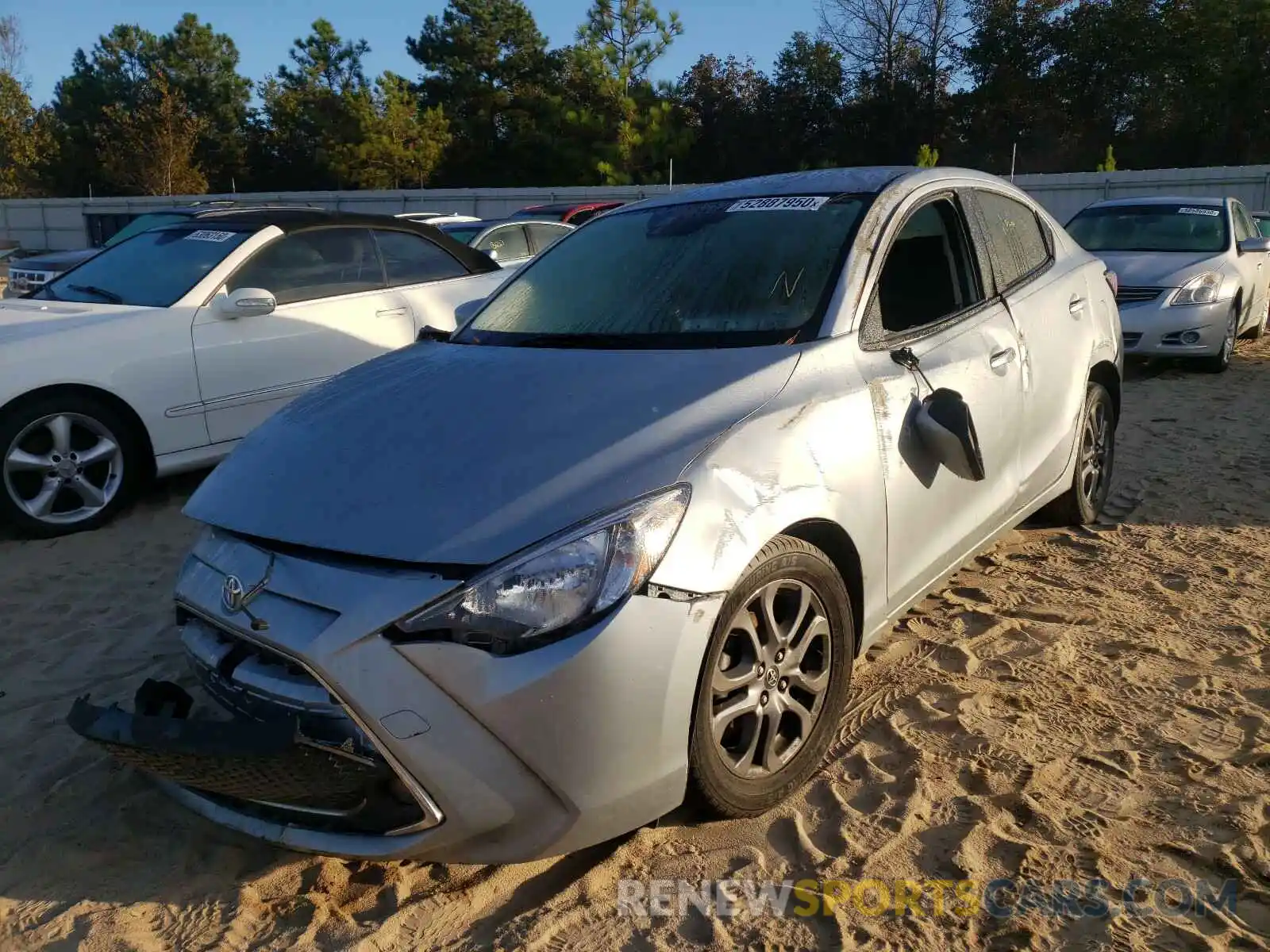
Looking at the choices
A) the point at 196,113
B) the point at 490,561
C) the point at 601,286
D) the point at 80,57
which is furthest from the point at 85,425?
the point at 80,57

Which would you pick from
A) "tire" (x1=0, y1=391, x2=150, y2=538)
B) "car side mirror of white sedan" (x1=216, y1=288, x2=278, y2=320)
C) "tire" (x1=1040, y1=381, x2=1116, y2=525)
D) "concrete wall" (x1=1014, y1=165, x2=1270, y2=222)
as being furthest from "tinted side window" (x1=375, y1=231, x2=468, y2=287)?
Result: "concrete wall" (x1=1014, y1=165, x2=1270, y2=222)

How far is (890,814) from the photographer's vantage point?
2.67 m

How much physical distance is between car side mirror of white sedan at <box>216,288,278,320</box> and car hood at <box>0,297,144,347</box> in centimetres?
38

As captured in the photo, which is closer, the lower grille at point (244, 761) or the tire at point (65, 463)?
the lower grille at point (244, 761)

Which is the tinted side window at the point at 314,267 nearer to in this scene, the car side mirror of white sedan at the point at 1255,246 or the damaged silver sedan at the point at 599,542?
the damaged silver sedan at the point at 599,542

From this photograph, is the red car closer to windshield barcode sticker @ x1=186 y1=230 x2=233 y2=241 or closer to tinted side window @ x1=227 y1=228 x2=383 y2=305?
tinted side window @ x1=227 y1=228 x2=383 y2=305

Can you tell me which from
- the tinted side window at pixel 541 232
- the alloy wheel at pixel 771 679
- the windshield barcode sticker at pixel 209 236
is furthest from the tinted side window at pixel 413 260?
the tinted side window at pixel 541 232

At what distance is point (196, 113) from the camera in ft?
204

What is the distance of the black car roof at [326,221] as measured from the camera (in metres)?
6.10

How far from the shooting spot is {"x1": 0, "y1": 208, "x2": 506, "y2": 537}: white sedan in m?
5.04

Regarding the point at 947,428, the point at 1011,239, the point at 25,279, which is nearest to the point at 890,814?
the point at 947,428

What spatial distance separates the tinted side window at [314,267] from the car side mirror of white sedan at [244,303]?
0.23 meters

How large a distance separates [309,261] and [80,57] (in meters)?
73.8

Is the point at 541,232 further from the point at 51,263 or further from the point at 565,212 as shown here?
the point at 51,263
